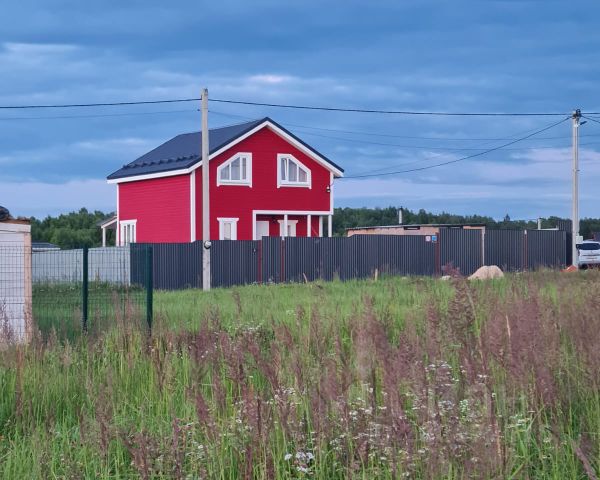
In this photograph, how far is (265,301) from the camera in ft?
51.1

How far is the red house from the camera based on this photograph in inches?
1352

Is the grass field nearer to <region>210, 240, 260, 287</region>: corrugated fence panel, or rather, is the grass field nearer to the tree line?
<region>210, 240, 260, 287</region>: corrugated fence panel

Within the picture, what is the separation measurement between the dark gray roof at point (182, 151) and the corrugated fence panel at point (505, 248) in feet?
24.8

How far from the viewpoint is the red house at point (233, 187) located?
34.3 meters

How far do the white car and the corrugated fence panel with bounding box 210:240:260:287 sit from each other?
57.4 feet

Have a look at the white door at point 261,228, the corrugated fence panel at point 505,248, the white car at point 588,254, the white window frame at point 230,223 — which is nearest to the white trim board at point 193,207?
the white window frame at point 230,223

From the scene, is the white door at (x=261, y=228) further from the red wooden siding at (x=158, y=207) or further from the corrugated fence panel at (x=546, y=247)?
the corrugated fence panel at (x=546, y=247)

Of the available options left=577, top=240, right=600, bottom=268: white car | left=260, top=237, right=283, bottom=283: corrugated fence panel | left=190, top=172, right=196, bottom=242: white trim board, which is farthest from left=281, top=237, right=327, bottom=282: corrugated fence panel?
left=577, top=240, right=600, bottom=268: white car

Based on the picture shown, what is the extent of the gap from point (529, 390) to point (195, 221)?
1162 inches

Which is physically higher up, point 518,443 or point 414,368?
point 414,368

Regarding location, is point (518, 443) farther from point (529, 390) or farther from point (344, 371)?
point (344, 371)

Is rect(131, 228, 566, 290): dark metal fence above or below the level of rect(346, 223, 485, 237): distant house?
below

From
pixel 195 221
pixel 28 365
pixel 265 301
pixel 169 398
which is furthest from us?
pixel 195 221

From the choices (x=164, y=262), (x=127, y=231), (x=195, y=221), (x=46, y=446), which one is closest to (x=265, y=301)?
(x=46, y=446)
